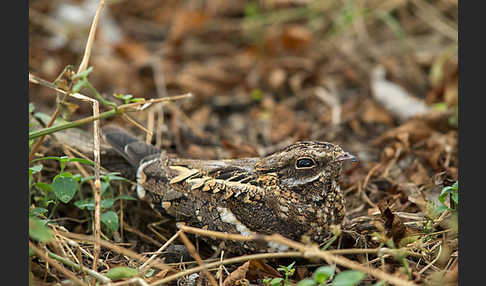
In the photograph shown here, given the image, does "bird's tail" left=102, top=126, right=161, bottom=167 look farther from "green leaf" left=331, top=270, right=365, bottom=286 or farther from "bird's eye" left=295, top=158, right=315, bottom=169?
"green leaf" left=331, top=270, right=365, bottom=286

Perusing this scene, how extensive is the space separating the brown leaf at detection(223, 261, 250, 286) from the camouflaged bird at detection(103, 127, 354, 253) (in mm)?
141

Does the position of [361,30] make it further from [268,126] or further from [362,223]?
[362,223]

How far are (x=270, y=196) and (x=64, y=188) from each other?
1034 mm

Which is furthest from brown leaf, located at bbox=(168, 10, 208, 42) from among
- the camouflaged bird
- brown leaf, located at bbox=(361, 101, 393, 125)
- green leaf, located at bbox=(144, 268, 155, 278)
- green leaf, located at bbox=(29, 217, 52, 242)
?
green leaf, located at bbox=(29, 217, 52, 242)

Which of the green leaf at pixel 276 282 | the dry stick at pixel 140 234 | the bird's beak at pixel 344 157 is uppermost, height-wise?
the bird's beak at pixel 344 157

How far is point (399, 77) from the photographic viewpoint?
5039 millimetres

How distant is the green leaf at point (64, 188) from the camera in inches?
101

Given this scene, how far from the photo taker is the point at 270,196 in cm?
275

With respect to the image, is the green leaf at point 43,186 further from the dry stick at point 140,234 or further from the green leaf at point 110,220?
the dry stick at point 140,234

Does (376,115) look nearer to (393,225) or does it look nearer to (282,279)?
(393,225)

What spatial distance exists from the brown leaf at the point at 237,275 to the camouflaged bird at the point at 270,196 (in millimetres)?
141

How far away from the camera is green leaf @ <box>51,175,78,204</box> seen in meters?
2.57

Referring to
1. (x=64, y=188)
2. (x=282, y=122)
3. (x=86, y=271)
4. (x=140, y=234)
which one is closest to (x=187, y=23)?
(x=282, y=122)

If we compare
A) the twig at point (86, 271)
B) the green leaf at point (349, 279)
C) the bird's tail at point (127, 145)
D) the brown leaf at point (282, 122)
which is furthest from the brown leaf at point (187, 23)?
the green leaf at point (349, 279)
